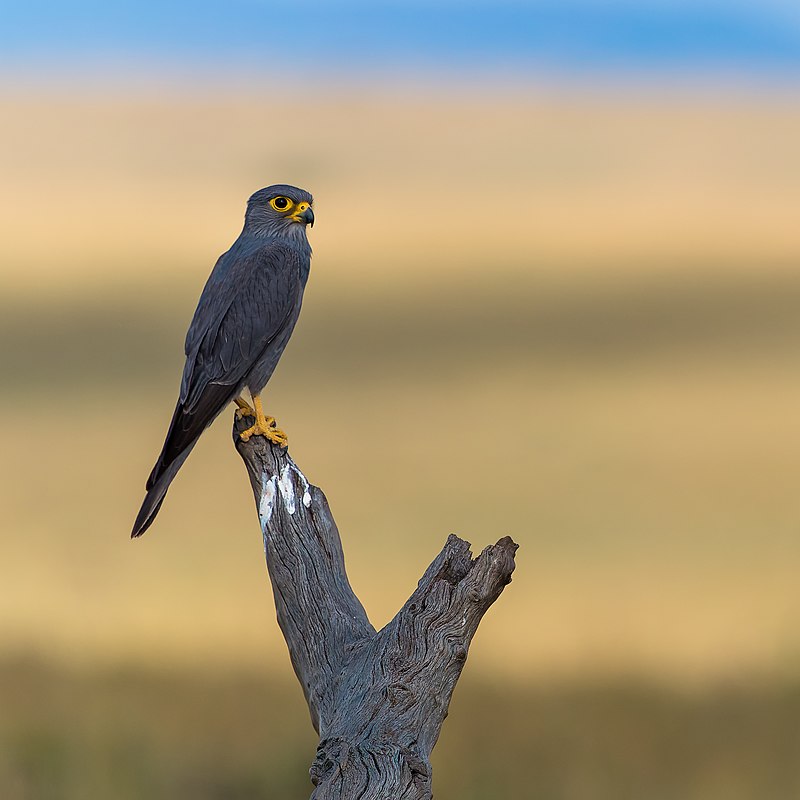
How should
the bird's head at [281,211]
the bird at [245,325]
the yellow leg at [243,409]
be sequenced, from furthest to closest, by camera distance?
the bird's head at [281,211], the yellow leg at [243,409], the bird at [245,325]

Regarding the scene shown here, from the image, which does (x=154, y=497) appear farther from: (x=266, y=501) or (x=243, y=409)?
(x=243, y=409)

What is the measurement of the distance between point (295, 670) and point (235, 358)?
1.42 meters

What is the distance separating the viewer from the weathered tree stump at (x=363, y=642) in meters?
3.18

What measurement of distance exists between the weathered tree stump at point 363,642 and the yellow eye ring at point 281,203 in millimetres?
1349

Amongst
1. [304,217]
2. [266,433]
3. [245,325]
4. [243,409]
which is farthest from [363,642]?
[304,217]

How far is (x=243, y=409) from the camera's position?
4785 mm

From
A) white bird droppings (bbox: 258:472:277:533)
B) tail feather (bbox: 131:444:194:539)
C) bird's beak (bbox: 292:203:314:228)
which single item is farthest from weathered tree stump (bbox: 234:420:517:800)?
bird's beak (bbox: 292:203:314:228)

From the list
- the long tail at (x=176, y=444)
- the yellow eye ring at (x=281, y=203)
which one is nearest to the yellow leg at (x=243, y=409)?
the long tail at (x=176, y=444)

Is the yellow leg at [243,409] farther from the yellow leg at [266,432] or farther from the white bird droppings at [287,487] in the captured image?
the white bird droppings at [287,487]

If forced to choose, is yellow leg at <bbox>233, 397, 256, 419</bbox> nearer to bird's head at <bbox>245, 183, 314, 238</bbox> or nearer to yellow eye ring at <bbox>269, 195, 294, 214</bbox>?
bird's head at <bbox>245, 183, 314, 238</bbox>

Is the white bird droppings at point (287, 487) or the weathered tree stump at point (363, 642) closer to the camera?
the weathered tree stump at point (363, 642)

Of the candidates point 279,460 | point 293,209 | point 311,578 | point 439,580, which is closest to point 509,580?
point 439,580

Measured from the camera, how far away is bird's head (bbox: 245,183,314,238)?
501cm

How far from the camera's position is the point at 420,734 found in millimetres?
3398
